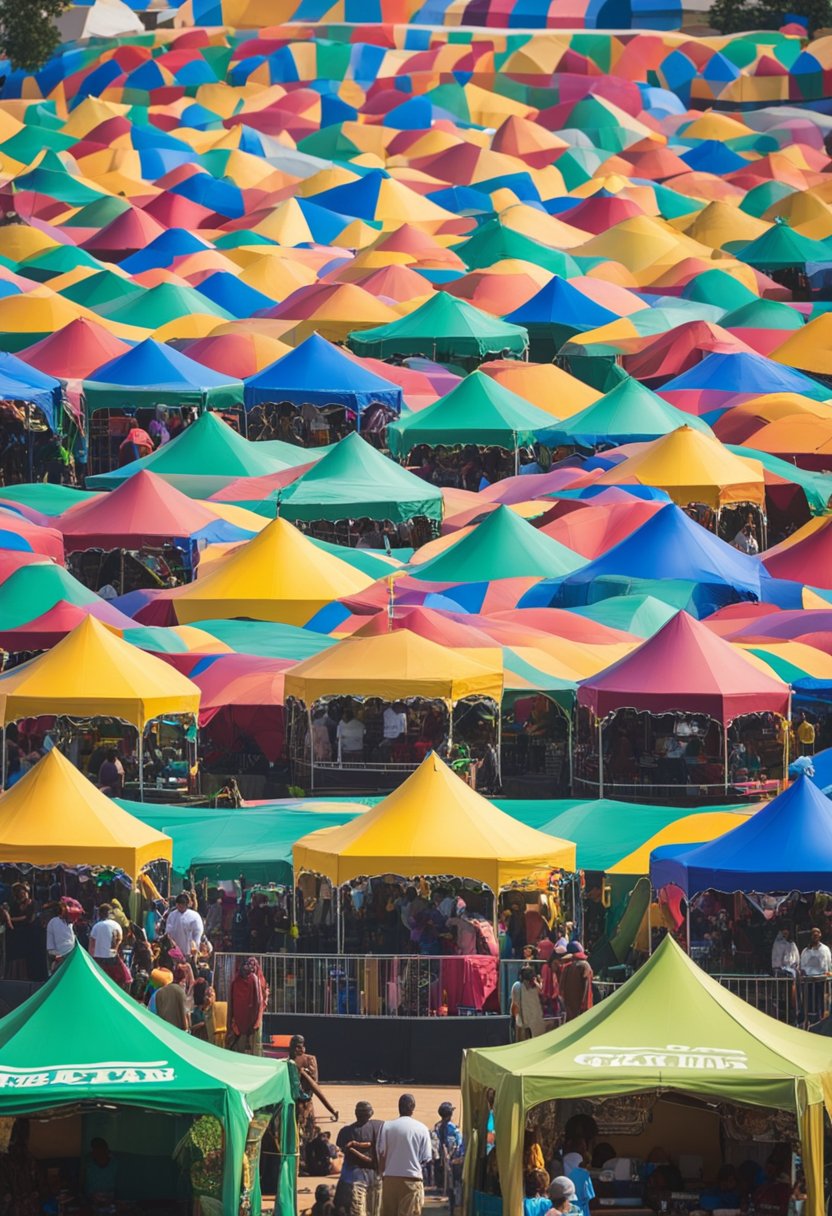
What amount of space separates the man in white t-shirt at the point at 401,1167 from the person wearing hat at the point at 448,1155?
2.32 feet

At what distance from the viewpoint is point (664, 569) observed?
35.0 metres

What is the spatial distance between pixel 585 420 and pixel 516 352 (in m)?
7.25

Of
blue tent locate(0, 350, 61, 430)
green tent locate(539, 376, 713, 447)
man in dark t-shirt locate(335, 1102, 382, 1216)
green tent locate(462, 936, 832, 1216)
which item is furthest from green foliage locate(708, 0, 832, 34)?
man in dark t-shirt locate(335, 1102, 382, 1216)

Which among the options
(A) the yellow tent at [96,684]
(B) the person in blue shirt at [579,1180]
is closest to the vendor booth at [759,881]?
(B) the person in blue shirt at [579,1180]

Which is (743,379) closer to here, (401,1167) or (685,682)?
(685,682)

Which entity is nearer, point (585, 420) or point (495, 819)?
point (495, 819)

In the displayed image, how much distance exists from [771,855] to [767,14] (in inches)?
3252

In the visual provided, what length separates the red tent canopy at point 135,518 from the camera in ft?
121

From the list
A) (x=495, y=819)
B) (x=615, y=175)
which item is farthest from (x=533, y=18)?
(x=495, y=819)

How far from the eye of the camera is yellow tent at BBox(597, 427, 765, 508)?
130 feet

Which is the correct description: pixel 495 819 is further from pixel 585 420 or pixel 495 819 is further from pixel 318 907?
pixel 585 420

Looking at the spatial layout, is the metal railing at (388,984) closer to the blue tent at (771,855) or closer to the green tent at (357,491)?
the blue tent at (771,855)

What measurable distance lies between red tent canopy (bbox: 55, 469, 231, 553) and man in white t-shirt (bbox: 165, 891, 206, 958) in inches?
531

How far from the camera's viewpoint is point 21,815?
81.6 feet
